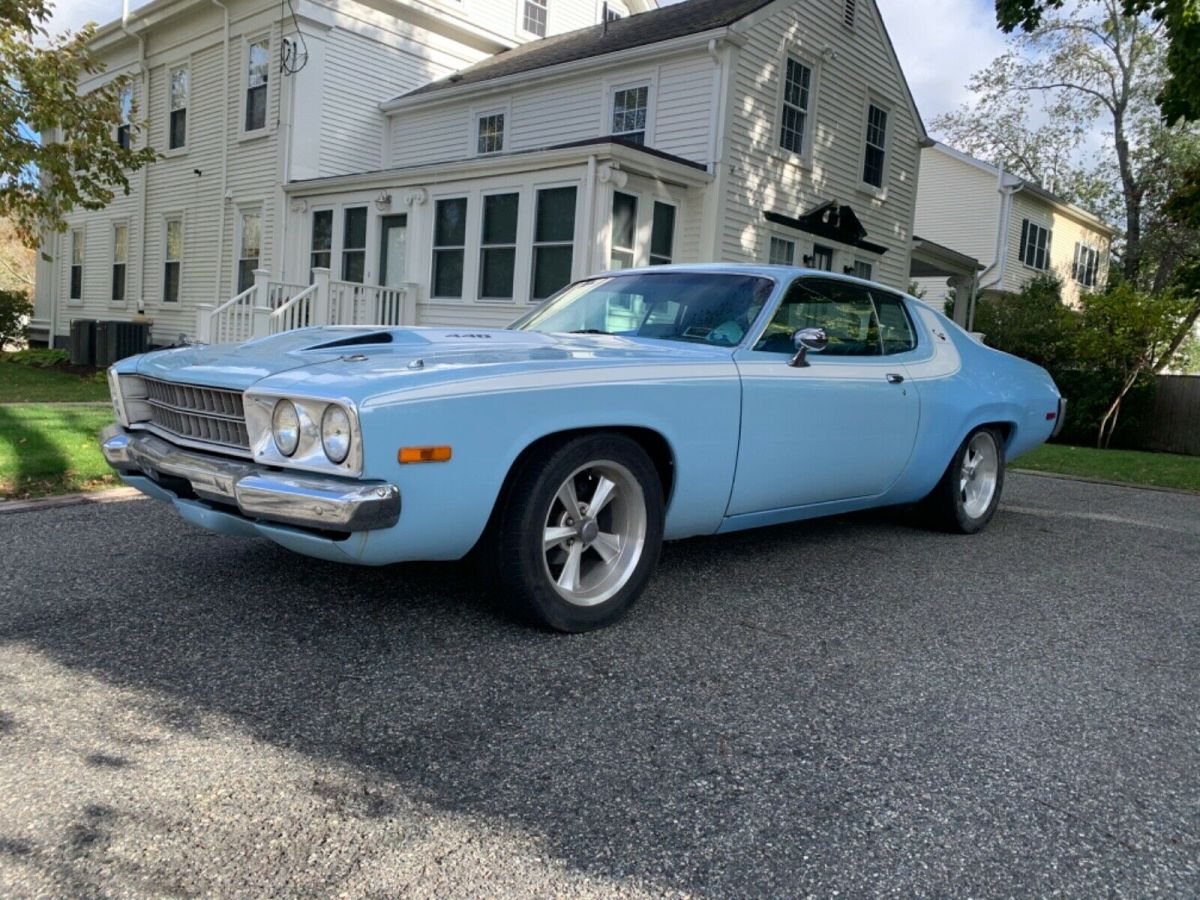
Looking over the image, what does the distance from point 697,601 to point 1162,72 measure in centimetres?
3454

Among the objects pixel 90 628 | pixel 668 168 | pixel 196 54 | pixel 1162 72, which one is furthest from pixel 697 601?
pixel 1162 72

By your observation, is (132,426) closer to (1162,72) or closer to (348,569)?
(348,569)

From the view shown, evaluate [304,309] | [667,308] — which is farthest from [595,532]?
[304,309]

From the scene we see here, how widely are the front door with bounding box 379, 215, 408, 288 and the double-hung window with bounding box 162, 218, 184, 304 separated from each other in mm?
6320

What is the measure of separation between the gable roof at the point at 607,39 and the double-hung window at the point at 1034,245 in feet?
53.5

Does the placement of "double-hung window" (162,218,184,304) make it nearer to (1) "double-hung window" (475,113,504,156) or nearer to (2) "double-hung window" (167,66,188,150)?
(2) "double-hung window" (167,66,188,150)

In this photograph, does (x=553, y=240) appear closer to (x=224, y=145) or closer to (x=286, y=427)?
(x=224, y=145)

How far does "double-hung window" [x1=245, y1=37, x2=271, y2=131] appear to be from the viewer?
56.0 ft

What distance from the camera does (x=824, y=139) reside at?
632 inches

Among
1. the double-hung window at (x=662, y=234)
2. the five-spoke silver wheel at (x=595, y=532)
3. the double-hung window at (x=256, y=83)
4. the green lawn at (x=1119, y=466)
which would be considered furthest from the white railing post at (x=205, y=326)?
the five-spoke silver wheel at (x=595, y=532)

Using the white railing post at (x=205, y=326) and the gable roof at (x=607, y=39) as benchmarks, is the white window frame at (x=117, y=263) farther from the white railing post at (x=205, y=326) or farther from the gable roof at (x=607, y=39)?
the white railing post at (x=205, y=326)

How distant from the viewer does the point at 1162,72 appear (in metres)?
30.8

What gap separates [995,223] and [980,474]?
2497 cm

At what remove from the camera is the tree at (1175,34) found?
8711 mm
